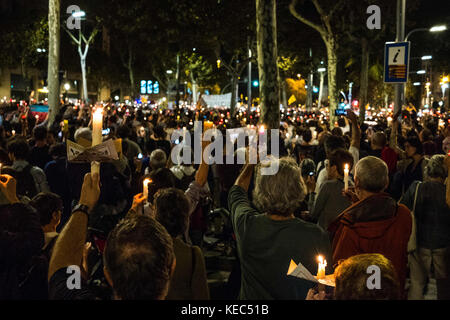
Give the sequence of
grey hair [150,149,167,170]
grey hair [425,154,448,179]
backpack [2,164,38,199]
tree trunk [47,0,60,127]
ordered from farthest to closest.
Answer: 1. tree trunk [47,0,60,127]
2. grey hair [150,149,167,170]
3. backpack [2,164,38,199]
4. grey hair [425,154,448,179]

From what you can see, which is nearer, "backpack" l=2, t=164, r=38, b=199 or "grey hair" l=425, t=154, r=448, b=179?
"grey hair" l=425, t=154, r=448, b=179

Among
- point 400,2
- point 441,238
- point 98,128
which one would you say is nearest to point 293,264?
point 98,128

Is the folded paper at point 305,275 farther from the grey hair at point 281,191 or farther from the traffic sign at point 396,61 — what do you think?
the traffic sign at point 396,61

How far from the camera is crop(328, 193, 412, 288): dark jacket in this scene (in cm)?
416

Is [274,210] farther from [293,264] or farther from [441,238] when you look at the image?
[441,238]

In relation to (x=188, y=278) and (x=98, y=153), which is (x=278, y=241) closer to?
(x=188, y=278)

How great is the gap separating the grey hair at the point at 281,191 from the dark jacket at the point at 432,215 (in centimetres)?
274

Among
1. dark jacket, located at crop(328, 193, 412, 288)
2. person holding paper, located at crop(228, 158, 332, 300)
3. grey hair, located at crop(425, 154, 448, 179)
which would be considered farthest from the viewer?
grey hair, located at crop(425, 154, 448, 179)

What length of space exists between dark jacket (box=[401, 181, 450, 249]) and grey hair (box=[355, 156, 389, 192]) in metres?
1.56

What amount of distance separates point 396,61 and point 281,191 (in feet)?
37.4

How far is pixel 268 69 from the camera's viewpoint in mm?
12359

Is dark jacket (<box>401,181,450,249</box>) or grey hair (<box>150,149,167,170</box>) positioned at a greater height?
grey hair (<box>150,149,167,170</box>)

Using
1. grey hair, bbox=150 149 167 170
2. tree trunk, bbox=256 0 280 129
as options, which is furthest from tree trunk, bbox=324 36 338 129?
grey hair, bbox=150 149 167 170

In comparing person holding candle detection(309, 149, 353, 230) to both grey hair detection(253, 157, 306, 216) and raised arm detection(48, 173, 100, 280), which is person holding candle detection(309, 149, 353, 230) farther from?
raised arm detection(48, 173, 100, 280)
